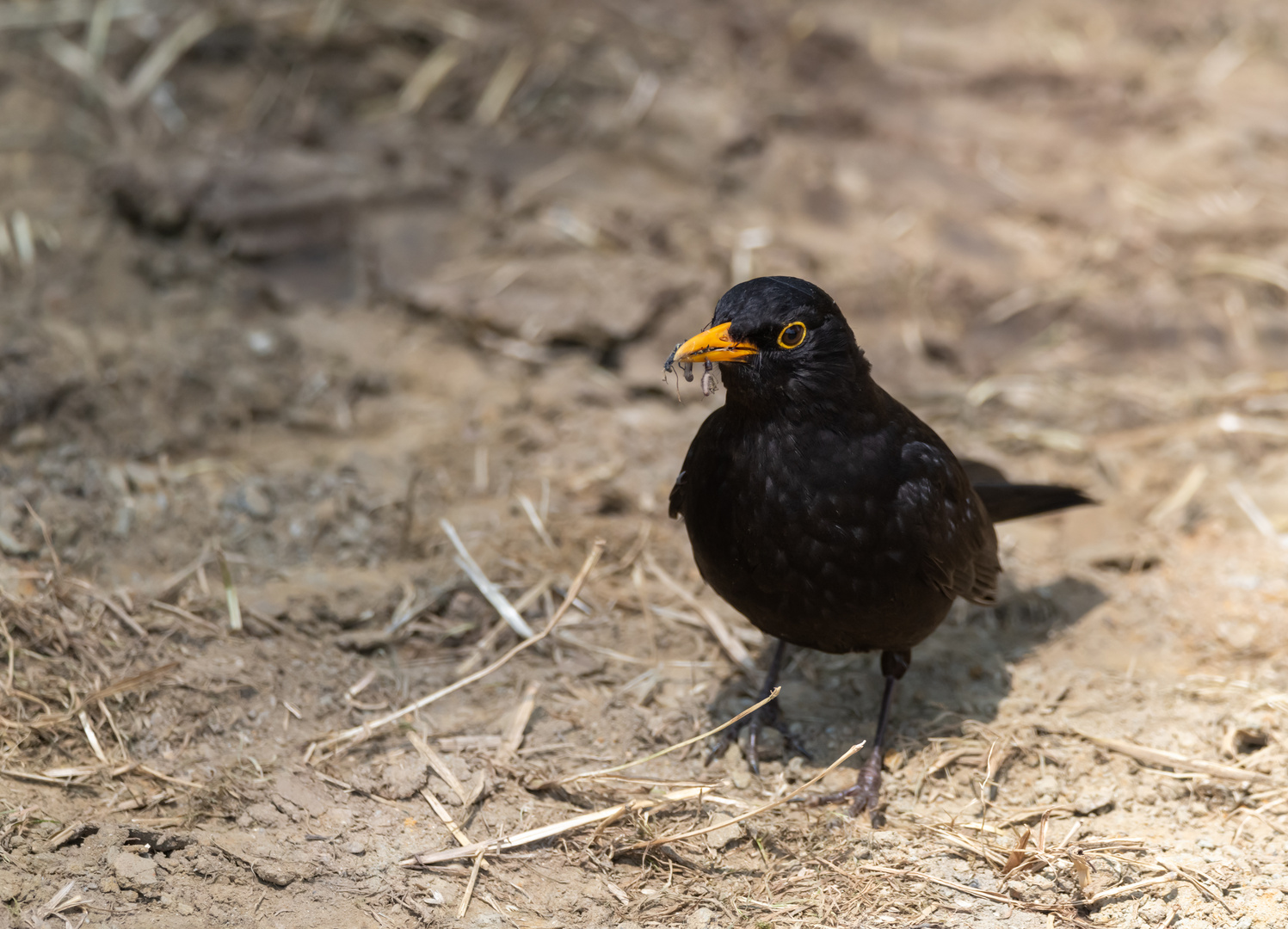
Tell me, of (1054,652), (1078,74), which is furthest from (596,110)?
(1054,652)

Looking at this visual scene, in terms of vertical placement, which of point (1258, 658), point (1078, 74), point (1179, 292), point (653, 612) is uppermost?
point (1078, 74)

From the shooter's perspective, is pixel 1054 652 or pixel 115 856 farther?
pixel 1054 652

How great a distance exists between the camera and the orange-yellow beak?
3.42m

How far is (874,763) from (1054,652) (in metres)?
1.09

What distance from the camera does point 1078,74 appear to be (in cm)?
773

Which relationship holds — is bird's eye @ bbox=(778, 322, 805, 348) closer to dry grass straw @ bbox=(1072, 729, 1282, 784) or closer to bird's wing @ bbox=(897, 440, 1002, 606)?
bird's wing @ bbox=(897, 440, 1002, 606)

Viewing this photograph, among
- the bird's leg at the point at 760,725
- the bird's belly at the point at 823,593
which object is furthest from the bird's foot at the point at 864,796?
the bird's belly at the point at 823,593

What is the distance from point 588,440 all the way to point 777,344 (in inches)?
78.8

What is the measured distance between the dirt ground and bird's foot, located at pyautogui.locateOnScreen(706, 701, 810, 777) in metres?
0.06

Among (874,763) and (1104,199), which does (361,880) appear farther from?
(1104,199)

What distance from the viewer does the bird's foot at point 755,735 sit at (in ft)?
13.6

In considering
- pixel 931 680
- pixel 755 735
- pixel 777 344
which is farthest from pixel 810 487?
pixel 931 680

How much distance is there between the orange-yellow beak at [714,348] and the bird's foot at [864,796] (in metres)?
1.53

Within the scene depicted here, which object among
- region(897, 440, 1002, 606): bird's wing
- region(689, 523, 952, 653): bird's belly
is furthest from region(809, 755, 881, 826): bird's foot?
region(897, 440, 1002, 606): bird's wing
